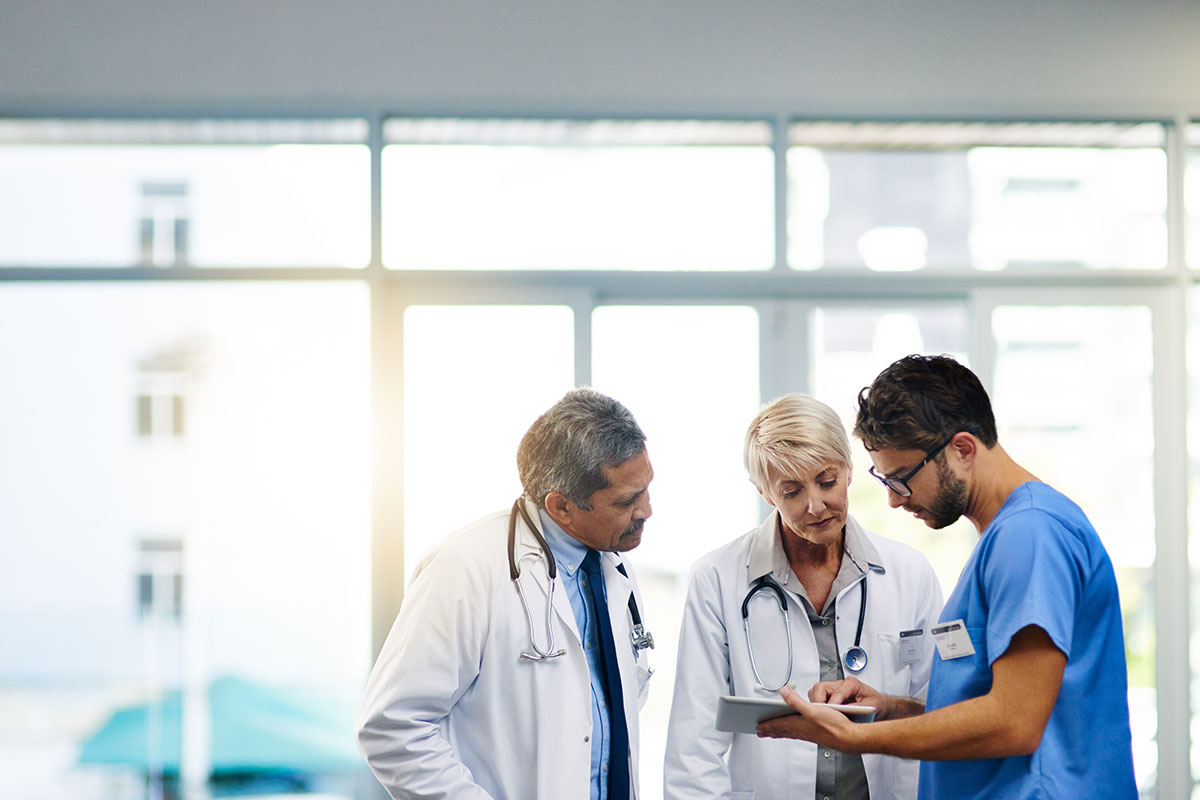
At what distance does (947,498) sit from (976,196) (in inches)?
79.0

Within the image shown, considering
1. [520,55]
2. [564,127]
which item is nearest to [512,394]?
[564,127]

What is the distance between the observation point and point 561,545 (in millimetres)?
1987

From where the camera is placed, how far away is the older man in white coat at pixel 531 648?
5.71 feet

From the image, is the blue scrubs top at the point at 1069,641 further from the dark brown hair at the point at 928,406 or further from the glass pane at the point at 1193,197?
the glass pane at the point at 1193,197

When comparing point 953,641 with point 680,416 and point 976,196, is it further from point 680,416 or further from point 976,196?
point 976,196

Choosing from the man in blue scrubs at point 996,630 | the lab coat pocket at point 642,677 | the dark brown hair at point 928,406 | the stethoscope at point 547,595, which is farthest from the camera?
the lab coat pocket at point 642,677

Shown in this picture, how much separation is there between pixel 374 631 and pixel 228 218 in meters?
1.49

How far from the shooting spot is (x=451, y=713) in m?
1.84

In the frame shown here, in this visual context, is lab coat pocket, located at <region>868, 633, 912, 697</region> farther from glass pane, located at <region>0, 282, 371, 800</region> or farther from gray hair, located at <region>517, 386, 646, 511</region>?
glass pane, located at <region>0, 282, 371, 800</region>

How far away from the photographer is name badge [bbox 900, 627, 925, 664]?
1.99 m

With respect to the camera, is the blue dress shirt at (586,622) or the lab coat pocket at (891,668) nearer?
the blue dress shirt at (586,622)

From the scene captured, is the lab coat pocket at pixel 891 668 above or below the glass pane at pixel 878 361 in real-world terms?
below

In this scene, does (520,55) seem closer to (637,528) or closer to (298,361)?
(298,361)

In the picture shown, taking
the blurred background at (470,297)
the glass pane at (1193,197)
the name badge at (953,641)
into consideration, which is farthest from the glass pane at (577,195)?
the name badge at (953,641)
